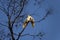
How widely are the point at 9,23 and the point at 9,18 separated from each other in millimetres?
338

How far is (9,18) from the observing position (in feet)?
64.2

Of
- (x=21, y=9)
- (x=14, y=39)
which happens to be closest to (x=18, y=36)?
(x=14, y=39)

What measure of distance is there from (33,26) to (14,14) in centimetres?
128

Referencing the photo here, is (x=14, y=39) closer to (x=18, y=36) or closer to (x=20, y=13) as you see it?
(x=18, y=36)

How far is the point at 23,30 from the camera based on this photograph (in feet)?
62.8

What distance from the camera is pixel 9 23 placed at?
1936 cm

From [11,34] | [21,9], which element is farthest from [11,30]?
[21,9]

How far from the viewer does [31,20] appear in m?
19.0

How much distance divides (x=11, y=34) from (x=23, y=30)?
67 cm

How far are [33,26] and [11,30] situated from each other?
1.20m

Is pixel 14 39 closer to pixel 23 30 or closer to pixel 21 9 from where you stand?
pixel 23 30

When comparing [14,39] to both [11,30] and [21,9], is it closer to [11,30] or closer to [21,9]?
[11,30]

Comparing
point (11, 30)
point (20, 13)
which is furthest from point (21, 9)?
point (11, 30)

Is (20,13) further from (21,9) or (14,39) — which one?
(14,39)
